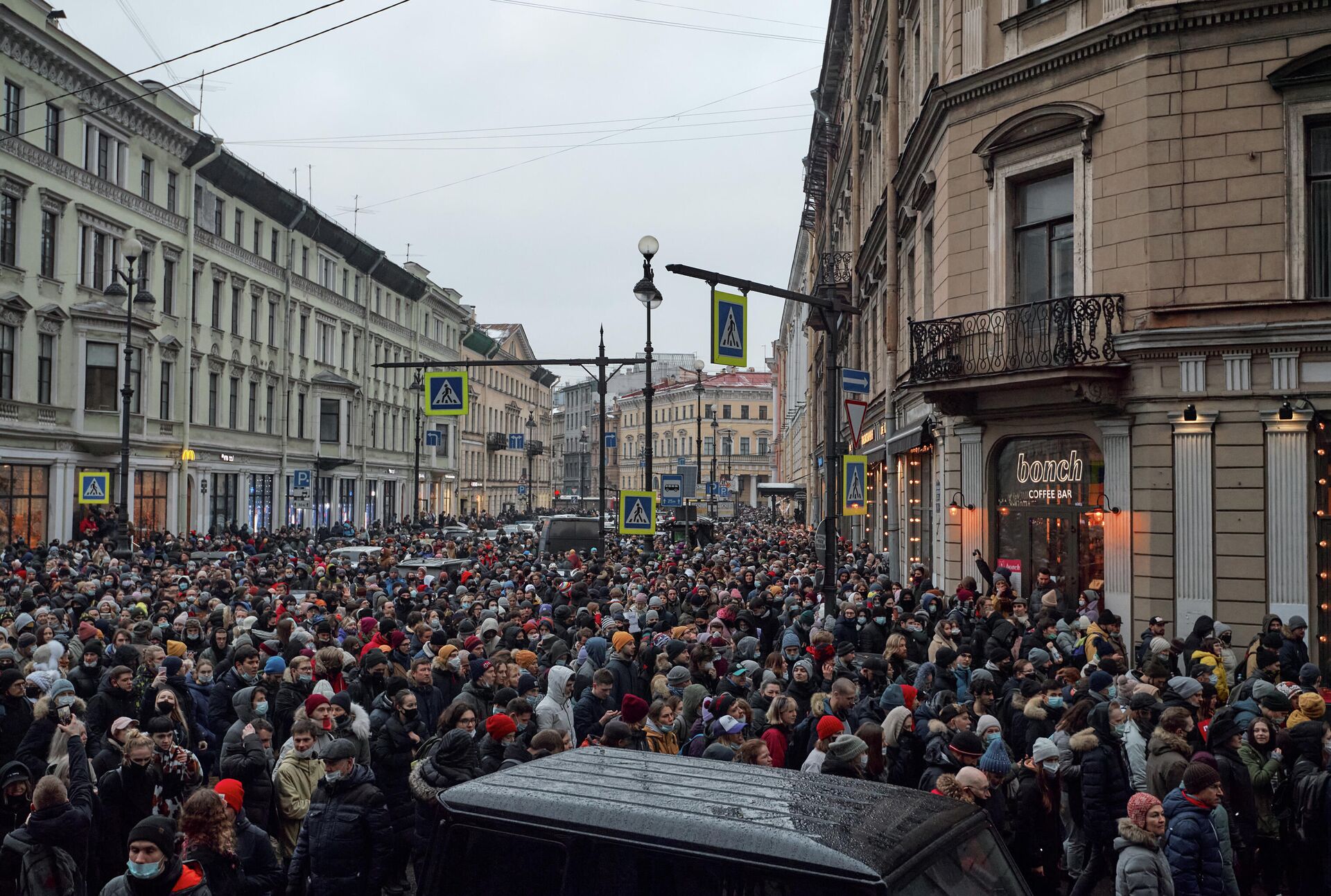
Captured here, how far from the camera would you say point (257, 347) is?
1959 inches

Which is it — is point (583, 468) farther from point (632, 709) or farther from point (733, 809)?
point (733, 809)

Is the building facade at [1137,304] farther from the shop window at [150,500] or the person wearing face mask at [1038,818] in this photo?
the shop window at [150,500]

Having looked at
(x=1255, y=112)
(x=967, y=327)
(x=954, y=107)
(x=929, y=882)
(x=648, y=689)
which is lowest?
(x=648, y=689)

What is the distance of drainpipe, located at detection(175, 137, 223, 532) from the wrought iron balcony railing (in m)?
31.9

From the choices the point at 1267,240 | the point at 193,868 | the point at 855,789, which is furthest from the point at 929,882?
the point at 1267,240

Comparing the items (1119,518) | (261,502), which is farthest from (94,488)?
(261,502)

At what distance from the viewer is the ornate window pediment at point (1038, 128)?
1659cm

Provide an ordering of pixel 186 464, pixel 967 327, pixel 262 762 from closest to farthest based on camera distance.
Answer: pixel 262 762
pixel 967 327
pixel 186 464

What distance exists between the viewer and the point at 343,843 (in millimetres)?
6418

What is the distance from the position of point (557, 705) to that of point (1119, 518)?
419 inches

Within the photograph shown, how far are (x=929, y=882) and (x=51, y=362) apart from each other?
37.8m

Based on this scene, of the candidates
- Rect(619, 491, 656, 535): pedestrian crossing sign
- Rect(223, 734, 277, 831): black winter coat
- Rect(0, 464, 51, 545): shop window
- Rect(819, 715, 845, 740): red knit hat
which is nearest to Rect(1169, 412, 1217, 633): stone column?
Rect(819, 715, 845, 740): red knit hat

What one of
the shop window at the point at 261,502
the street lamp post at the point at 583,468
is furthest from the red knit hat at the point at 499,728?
the street lamp post at the point at 583,468

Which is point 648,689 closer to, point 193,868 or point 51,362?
point 193,868
